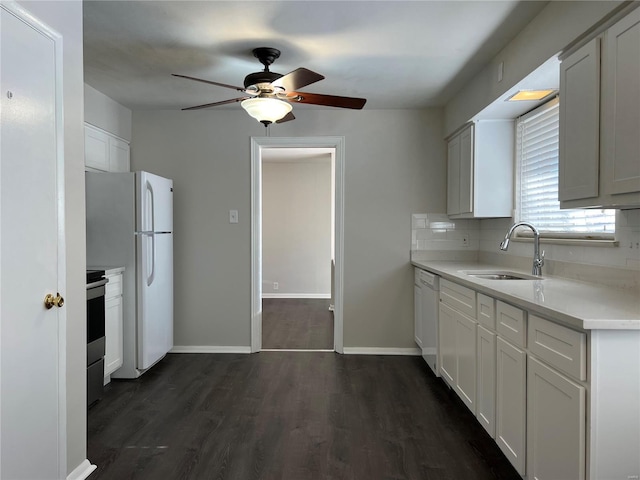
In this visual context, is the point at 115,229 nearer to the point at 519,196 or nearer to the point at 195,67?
the point at 195,67

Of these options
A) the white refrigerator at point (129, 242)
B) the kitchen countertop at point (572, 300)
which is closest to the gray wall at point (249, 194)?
Result: the white refrigerator at point (129, 242)

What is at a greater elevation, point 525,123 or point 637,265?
point 525,123

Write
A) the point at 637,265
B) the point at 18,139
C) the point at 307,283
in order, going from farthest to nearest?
the point at 307,283 → the point at 637,265 → the point at 18,139

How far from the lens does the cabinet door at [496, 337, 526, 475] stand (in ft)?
6.24

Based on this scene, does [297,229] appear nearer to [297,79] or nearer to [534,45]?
[297,79]

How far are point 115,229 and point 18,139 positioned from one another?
184 cm

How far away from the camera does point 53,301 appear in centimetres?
182

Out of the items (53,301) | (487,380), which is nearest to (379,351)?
(487,380)

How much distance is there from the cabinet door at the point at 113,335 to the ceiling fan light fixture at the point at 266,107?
5.77 feet

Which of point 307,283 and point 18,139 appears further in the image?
point 307,283

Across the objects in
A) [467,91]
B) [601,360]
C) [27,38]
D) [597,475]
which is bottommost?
[597,475]

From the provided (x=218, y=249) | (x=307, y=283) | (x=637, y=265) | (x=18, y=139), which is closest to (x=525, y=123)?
(x=637, y=265)

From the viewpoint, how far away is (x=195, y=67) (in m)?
3.03

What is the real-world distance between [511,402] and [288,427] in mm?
1298
